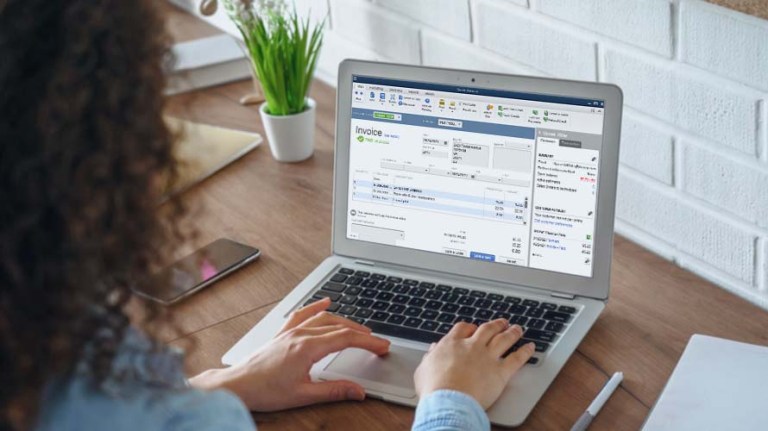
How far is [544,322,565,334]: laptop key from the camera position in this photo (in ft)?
3.98

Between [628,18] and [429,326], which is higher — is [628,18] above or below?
above

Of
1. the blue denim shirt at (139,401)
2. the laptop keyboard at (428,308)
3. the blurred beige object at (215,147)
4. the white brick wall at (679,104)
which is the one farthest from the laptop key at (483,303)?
the blurred beige object at (215,147)

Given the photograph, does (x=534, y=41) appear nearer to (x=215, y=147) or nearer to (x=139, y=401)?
(x=215, y=147)

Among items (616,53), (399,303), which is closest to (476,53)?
(616,53)

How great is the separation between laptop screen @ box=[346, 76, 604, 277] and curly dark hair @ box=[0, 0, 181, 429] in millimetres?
617

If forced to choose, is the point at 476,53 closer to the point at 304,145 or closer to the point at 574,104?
the point at 304,145

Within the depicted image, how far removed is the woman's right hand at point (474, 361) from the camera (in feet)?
3.58

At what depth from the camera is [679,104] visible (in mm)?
1315

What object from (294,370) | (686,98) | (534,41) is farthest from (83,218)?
(534,41)

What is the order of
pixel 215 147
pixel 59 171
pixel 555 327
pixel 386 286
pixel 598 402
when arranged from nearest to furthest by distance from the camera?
pixel 59 171 < pixel 598 402 < pixel 555 327 < pixel 386 286 < pixel 215 147

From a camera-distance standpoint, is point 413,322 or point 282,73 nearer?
Answer: point 413,322

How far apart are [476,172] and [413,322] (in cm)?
20

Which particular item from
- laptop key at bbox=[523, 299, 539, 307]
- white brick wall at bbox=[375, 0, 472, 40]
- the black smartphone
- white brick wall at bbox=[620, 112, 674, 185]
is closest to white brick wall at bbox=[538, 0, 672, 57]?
white brick wall at bbox=[620, 112, 674, 185]

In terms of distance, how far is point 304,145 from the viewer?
1.77 metres
